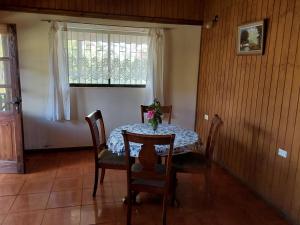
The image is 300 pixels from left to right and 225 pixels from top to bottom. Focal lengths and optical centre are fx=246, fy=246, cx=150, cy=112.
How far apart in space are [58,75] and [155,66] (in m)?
1.54

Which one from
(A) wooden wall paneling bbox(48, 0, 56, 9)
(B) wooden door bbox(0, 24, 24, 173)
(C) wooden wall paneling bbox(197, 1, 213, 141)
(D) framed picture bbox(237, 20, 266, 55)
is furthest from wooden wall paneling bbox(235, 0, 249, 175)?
(B) wooden door bbox(0, 24, 24, 173)

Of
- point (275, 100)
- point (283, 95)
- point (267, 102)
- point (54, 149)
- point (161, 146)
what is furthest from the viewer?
point (54, 149)

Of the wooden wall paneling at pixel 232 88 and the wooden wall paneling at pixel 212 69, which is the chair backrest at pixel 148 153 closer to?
the wooden wall paneling at pixel 232 88

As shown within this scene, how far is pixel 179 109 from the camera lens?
14.6ft

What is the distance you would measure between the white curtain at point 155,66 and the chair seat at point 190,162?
1.60 metres

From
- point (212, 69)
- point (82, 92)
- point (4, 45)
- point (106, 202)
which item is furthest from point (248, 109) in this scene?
point (4, 45)

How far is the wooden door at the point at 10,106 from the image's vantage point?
9.56 ft

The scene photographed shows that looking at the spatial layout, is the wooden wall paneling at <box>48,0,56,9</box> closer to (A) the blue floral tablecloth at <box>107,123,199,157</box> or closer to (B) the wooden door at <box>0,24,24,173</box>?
(B) the wooden door at <box>0,24,24,173</box>

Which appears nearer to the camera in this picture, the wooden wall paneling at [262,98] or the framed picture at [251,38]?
the wooden wall paneling at [262,98]

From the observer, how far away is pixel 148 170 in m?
2.15

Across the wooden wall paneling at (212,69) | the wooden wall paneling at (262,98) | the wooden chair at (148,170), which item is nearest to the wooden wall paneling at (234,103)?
the wooden wall paneling at (262,98)

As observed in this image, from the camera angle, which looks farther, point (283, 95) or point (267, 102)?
point (267, 102)

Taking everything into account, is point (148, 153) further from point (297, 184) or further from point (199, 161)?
point (297, 184)

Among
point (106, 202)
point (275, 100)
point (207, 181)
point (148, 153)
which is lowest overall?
point (106, 202)
